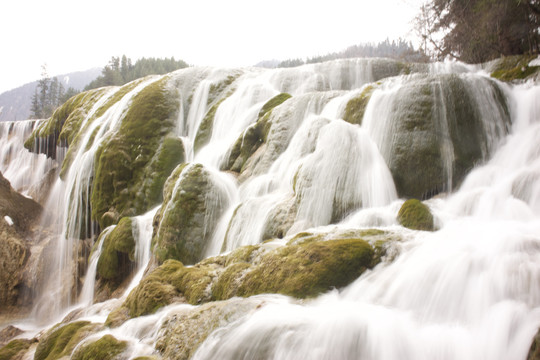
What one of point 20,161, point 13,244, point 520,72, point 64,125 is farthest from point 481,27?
point 20,161

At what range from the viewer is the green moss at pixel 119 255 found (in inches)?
427

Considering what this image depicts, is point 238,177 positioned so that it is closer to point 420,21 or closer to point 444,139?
point 444,139

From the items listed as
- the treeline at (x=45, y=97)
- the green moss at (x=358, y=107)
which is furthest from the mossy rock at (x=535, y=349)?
the treeline at (x=45, y=97)

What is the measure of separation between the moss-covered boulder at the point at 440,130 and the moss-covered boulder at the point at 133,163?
9.67m

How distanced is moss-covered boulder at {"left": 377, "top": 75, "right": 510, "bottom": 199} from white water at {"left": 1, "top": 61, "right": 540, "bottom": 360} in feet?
0.45

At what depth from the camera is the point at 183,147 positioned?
15281 millimetres

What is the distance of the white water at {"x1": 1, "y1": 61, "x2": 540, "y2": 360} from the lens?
9.70 feet

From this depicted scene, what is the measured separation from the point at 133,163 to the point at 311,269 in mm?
12600

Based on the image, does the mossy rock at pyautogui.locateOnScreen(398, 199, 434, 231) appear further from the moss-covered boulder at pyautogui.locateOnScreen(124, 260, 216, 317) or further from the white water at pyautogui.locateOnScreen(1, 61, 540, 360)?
the moss-covered boulder at pyautogui.locateOnScreen(124, 260, 216, 317)

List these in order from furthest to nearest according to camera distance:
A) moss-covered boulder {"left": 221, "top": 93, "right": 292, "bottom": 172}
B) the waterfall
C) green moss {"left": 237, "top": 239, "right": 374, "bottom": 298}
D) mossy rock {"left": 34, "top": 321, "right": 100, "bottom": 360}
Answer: moss-covered boulder {"left": 221, "top": 93, "right": 292, "bottom": 172}
mossy rock {"left": 34, "top": 321, "right": 100, "bottom": 360}
green moss {"left": 237, "top": 239, "right": 374, "bottom": 298}
the waterfall

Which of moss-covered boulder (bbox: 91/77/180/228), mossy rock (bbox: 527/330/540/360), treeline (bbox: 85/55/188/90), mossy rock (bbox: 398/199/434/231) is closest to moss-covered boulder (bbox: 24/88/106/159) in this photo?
moss-covered boulder (bbox: 91/77/180/228)

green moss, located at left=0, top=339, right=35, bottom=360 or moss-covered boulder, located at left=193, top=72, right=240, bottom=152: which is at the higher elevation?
moss-covered boulder, located at left=193, top=72, right=240, bottom=152

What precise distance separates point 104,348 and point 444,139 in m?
7.26

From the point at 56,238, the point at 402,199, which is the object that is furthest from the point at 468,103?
the point at 56,238
